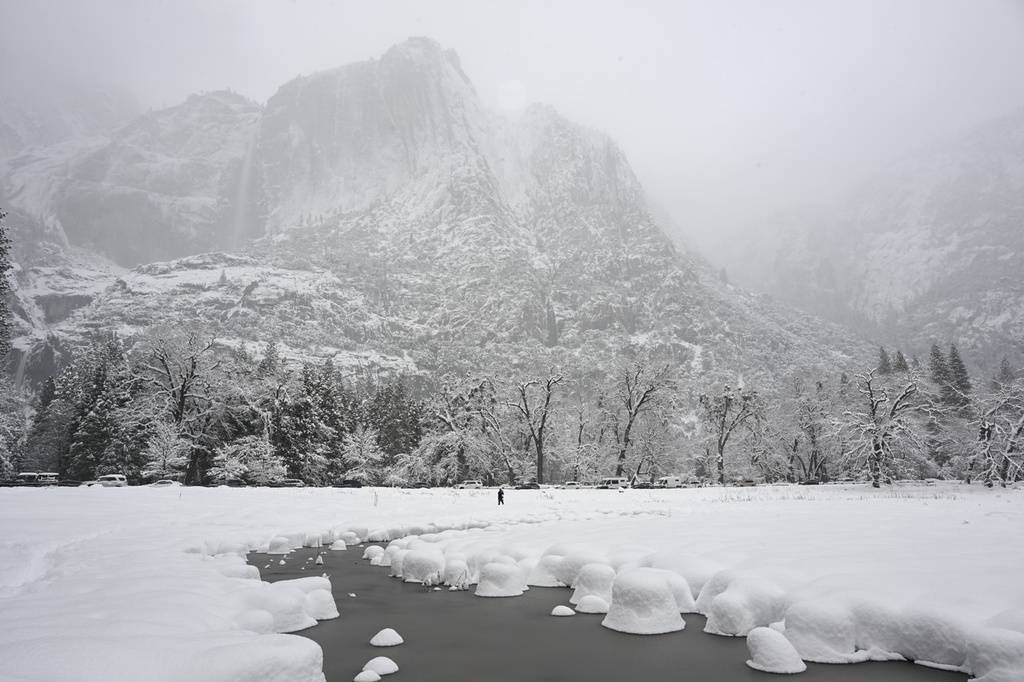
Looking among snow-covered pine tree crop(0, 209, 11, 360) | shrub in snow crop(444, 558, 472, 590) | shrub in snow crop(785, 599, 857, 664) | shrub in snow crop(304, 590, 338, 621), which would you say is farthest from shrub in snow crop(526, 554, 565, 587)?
snow-covered pine tree crop(0, 209, 11, 360)

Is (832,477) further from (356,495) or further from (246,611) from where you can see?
(246,611)

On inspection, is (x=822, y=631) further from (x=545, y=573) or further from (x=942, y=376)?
(x=942, y=376)

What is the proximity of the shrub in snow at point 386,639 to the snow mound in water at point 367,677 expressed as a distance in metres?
1.53

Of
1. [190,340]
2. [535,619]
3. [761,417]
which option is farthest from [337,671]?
[761,417]

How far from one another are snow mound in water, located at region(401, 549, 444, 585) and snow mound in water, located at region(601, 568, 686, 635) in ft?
16.3

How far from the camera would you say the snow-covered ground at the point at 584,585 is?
17.2 feet

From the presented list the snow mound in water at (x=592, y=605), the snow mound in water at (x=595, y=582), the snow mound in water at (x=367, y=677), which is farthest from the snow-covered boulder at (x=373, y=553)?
the snow mound in water at (x=367, y=677)

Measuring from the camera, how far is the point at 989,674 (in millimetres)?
5785

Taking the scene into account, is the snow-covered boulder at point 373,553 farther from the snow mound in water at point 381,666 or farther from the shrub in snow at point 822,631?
the shrub in snow at point 822,631

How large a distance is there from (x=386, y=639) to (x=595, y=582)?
410cm

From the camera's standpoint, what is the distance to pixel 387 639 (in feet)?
26.6

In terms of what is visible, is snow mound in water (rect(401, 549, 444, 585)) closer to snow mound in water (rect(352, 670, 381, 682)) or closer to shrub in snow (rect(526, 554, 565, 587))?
shrub in snow (rect(526, 554, 565, 587))

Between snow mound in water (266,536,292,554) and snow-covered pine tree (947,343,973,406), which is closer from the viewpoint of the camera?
snow mound in water (266,536,292,554)

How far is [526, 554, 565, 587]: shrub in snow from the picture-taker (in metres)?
12.5
